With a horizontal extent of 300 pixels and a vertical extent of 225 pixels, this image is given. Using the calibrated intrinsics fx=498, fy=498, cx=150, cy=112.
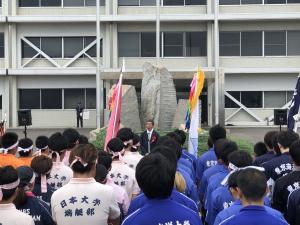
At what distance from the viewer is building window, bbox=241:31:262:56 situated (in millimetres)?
28422

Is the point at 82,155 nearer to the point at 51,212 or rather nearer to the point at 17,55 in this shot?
the point at 51,212

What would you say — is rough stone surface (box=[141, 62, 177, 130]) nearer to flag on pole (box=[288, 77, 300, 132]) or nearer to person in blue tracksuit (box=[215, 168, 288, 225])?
flag on pole (box=[288, 77, 300, 132])

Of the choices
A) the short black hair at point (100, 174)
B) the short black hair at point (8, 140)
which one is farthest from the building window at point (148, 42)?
the short black hair at point (100, 174)

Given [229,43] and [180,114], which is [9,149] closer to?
[180,114]

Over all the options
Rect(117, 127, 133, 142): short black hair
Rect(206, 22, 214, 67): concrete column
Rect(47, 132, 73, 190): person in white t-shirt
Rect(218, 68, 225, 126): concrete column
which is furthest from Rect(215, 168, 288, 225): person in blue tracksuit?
Rect(206, 22, 214, 67): concrete column

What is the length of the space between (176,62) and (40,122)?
8496mm

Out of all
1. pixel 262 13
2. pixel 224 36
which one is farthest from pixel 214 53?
pixel 262 13

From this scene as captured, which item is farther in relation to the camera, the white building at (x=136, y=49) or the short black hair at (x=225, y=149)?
the white building at (x=136, y=49)

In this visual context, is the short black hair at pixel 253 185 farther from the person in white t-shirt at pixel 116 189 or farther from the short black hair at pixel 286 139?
the short black hair at pixel 286 139

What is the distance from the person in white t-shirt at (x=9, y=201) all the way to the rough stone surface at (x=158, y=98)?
14.4 meters

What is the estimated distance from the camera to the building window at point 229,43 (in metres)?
28.5

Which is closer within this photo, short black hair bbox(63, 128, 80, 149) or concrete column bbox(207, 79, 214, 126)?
short black hair bbox(63, 128, 80, 149)

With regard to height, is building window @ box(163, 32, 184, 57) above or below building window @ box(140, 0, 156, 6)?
below

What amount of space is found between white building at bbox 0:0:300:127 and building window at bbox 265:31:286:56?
6cm
